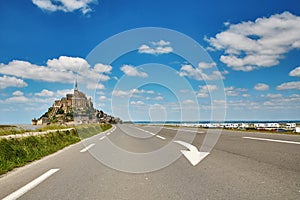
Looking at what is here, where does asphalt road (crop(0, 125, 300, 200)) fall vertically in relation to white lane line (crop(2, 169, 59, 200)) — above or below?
above

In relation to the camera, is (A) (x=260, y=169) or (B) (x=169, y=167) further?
(B) (x=169, y=167)

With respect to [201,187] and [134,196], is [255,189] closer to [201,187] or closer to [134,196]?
[201,187]

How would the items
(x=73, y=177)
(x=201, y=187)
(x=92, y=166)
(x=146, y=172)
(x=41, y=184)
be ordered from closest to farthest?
(x=201, y=187)
(x=41, y=184)
(x=73, y=177)
(x=146, y=172)
(x=92, y=166)

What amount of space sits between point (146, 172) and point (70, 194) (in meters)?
2.23

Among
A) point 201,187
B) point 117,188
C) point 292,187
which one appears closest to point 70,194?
point 117,188

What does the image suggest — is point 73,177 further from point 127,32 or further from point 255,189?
point 127,32

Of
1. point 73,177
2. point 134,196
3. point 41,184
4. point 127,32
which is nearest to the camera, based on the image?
point 134,196

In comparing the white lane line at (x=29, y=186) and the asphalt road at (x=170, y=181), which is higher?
the asphalt road at (x=170, y=181)

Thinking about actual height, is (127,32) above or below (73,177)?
above

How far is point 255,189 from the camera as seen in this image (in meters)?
4.70

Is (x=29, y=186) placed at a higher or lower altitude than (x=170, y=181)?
lower

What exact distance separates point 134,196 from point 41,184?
6.69 ft

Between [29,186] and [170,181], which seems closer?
[29,186]

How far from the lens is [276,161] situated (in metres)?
7.15
